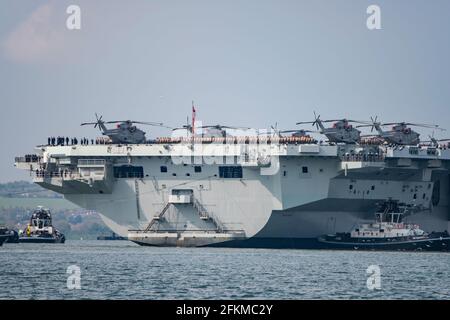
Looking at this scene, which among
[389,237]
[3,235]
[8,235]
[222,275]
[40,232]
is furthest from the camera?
[40,232]

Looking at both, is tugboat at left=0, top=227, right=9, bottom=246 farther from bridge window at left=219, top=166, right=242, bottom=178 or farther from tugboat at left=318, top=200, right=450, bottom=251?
tugboat at left=318, top=200, right=450, bottom=251

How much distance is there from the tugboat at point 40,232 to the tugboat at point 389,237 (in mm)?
27459

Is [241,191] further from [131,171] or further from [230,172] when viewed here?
[131,171]

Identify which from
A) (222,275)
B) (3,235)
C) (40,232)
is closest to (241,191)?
(3,235)

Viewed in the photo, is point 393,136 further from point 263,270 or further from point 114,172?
point 263,270

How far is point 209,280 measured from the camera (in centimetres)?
5128

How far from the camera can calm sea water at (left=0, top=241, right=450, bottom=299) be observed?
4569 centimetres

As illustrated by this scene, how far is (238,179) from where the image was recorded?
263 feet

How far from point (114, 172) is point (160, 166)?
11.3 ft

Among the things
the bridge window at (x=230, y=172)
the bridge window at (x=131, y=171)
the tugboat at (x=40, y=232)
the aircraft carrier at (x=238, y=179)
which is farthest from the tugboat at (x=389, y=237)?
the tugboat at (x=40, y=232)

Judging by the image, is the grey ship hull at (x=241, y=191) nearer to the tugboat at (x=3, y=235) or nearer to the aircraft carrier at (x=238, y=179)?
the aircraft carrier at (x=238, y=179)

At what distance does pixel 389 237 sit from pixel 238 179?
10.9m

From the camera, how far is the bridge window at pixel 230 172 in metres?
79.8
